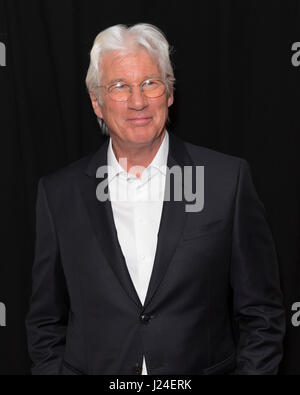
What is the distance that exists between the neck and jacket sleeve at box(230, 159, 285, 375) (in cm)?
26

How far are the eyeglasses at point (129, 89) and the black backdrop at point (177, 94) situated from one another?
0.46m

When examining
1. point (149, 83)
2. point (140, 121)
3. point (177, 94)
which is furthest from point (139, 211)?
point (177, 94)

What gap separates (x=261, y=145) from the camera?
6.54 ft

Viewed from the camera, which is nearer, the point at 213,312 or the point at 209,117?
the point at 213,312

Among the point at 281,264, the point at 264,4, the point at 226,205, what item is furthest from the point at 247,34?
the point at 281,264

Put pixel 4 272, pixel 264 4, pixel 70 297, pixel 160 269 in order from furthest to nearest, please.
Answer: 1. pixel 4 272
2. pixel 264 4
3. pixel 70 297
4. pixel 160 269

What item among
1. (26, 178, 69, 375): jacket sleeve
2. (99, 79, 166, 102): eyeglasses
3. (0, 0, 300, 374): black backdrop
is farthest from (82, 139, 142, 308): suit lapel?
(0, 0, 300, 374): black backdrop

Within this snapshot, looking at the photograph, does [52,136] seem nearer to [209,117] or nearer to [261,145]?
[209,117]

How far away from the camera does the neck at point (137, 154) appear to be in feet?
5.12

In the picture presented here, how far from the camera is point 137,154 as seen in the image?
1573mm

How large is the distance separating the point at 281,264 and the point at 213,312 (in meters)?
0.62

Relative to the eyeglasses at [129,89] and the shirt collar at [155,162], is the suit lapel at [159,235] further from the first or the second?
the eyeglasses at [129,89]

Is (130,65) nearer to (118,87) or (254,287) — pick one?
(118,87)
